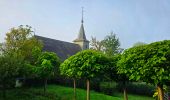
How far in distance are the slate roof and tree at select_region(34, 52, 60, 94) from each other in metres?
13.4

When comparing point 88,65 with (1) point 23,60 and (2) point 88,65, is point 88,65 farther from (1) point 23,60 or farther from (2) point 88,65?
(1) point 23,60

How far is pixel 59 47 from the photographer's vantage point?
47.8m

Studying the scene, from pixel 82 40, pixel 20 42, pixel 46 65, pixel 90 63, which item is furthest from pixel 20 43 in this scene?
pixel 82 40

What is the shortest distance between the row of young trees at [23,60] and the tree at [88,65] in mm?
8727

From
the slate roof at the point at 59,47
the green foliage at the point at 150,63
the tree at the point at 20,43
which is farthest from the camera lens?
the slate roof at the point at 59,47

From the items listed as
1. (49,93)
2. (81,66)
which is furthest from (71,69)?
(49,93)

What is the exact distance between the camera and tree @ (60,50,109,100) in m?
18.7

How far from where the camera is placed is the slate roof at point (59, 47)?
145 feet

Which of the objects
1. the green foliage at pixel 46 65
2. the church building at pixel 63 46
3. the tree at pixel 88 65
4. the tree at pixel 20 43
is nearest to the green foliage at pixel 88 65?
the tree at pixel 88 65

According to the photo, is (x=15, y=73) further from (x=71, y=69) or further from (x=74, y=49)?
(x=74, y=49)

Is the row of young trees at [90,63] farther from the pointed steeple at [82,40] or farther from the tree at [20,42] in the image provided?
the pointed steeple at [82,40]

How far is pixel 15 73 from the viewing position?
1046 inches

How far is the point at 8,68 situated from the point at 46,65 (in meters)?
3.53

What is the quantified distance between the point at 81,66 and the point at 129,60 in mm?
6111
